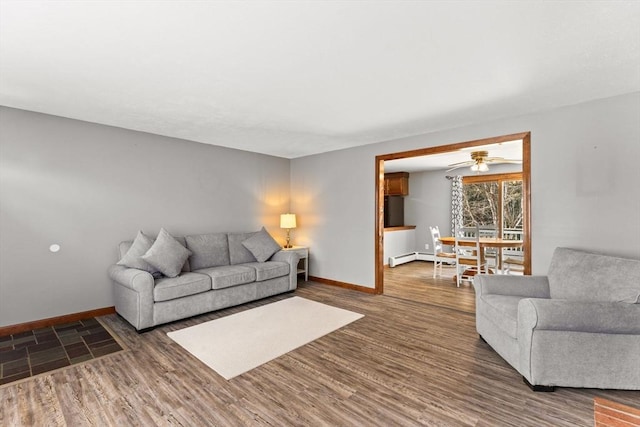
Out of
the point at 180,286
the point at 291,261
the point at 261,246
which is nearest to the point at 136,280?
the point at 180,286

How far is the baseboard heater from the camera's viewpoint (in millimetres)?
7430

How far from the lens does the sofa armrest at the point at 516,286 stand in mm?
2939

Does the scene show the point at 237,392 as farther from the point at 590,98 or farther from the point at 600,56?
the point at 590,98

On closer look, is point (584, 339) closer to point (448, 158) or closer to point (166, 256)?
point (166, 256)

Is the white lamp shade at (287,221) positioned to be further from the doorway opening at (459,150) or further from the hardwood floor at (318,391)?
the hardwood floor at (318,391)

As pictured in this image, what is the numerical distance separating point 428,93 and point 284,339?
2869mm

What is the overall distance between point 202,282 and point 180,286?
277 mm

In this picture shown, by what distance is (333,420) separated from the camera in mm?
1917

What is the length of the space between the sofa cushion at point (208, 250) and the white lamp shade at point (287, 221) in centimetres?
120

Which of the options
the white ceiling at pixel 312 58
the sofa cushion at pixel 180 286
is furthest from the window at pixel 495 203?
the sofa cushion at pixel 180 286

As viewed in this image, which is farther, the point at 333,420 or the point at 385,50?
the point at 385,50

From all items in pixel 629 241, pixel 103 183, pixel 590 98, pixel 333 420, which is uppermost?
pixel 590 98

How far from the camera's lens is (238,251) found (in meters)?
4.90

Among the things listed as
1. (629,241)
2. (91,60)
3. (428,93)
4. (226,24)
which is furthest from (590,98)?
(91,60)
